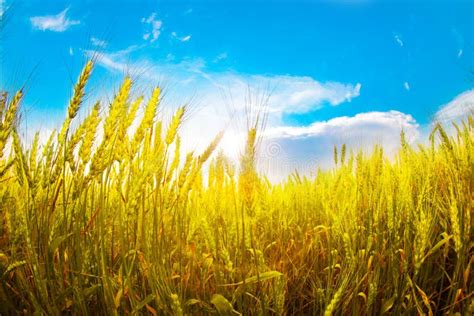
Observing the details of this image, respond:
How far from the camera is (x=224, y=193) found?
2.37 m

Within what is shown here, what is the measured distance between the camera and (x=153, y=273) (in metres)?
1.12

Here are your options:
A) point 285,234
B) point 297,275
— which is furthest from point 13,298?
point 285,234

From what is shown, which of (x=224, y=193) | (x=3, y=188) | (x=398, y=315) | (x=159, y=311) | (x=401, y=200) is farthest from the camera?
(x=224, y=193)

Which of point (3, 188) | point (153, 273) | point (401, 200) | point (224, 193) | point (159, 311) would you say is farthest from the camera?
point (224, 193)

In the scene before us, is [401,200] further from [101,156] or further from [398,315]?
[101,156]

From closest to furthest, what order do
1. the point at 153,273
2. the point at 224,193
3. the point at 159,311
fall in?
1. the point at 153,273
2. the point at 159,311
3. the point at 224,193

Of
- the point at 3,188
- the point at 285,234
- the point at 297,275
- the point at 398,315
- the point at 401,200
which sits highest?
the point at 3,188

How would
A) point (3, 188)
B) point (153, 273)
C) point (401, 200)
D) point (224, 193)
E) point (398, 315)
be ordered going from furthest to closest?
point (224, 193)
point (3, 188)
point (401, 200)
point (398, 315)
point (153, 273)

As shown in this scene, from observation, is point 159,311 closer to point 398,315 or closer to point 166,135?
point 166,135

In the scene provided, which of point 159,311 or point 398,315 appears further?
point 398,315

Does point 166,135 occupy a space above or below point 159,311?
above

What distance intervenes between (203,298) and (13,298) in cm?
70

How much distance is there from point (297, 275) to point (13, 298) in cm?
110

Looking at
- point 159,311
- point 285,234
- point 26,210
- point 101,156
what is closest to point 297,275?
point 285,234
